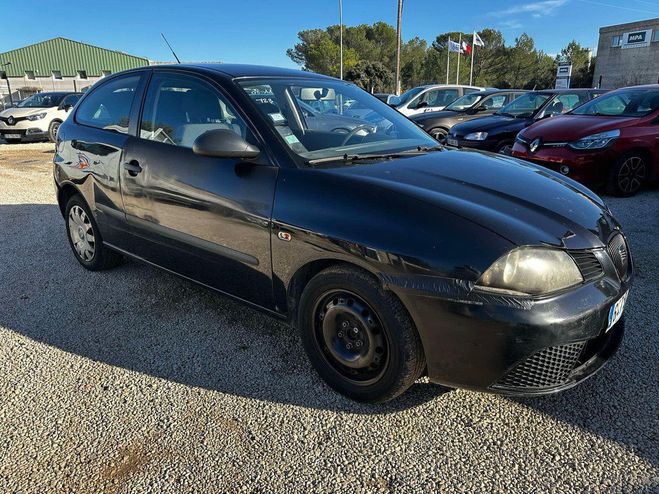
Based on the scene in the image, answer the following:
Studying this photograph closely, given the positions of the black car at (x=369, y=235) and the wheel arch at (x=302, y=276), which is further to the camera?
the wheel arch at (x=302, y=276)

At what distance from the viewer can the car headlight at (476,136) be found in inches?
323

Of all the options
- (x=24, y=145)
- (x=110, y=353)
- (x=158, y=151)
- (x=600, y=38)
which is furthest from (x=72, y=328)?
(x=600, y=38)

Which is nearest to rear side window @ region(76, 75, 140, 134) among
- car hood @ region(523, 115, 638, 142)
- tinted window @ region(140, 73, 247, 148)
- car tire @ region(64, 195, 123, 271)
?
tinted window @ region(140, 73, 247, 148)

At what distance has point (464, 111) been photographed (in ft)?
33.9

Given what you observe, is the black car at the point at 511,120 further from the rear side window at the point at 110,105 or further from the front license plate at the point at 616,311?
the front license plate at the point at 616,311

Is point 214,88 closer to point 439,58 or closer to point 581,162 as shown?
point 581,162

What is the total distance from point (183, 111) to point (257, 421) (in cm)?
200

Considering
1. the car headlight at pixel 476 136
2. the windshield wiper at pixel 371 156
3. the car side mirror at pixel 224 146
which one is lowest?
the car headlight at pixel 476 136

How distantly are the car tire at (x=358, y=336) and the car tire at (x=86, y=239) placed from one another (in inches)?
91.9

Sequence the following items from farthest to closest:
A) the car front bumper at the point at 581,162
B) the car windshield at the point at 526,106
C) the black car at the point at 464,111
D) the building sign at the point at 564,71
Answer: the building sign at the point at 564,71, the black car at the point at 464,111, the car windshield at the point at 526,106, the car front bumper at the point at 581,162

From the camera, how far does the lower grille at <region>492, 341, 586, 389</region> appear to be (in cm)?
200

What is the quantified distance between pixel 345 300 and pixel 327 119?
1343mm

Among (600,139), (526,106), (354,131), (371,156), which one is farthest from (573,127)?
(371,156)

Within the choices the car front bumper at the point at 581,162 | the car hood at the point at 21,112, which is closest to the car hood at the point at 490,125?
the car front bumper at the point at 581,162
